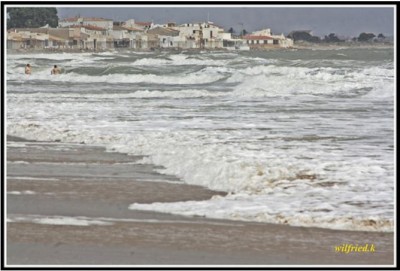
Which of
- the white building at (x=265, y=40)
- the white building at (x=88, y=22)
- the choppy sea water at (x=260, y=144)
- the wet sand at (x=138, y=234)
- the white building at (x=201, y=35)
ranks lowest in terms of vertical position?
the white building at (x=265, y=40)

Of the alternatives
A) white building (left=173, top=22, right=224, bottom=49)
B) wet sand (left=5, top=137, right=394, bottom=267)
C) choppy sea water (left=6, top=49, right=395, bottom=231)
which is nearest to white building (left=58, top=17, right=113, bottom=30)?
white building (left=173, top=22, right=224, bottom=49)

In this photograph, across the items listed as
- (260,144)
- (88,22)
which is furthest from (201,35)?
(260,144)

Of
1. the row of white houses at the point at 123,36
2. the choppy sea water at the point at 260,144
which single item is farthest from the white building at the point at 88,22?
the choppy sea water at the point at 260,144

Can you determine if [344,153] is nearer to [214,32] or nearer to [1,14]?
[1,14]

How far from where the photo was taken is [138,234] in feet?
19.6

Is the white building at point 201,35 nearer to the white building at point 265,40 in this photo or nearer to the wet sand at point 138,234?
the white building at point 265,40

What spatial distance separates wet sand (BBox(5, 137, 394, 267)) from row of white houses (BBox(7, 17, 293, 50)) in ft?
254

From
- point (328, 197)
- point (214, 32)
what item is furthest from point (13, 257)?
point (214, 32)

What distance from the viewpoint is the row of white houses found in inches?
3374

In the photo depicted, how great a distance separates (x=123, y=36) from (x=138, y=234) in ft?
290

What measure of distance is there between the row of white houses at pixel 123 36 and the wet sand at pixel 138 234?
254 feet

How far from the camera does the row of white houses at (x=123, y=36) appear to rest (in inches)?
3374

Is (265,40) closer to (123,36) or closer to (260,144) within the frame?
(123,36)

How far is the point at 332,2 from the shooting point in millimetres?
8414
